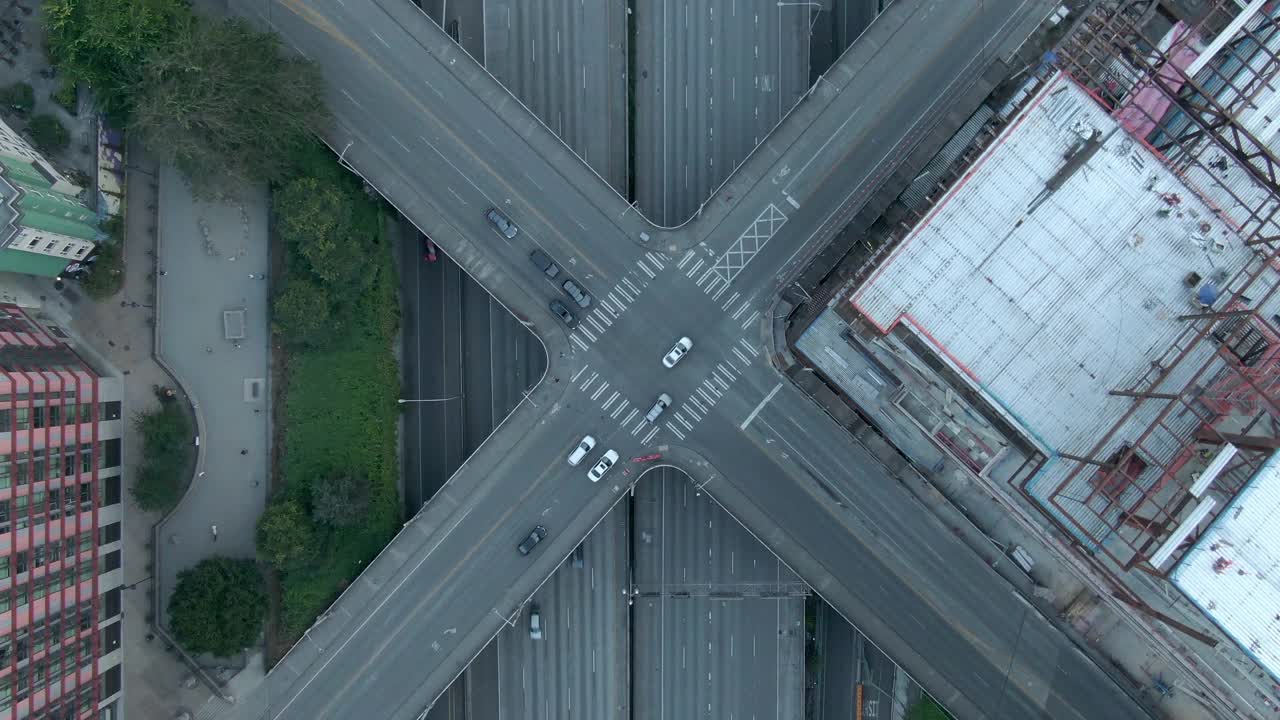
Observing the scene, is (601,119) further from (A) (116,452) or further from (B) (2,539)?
(B) (2,539)

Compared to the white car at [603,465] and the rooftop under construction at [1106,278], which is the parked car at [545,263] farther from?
the rooftop under construction at [1106,278]

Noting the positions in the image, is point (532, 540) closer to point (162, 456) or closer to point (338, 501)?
point (338, 501)

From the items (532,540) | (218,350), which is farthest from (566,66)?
(532,540)

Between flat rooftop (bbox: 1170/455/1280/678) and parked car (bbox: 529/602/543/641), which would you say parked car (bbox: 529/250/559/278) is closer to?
parked car (bbox: 529/602/543/641)

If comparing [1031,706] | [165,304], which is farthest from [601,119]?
[1031,706]

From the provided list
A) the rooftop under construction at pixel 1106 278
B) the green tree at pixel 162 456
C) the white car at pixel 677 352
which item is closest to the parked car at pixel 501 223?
the white car at pixel 677 352
